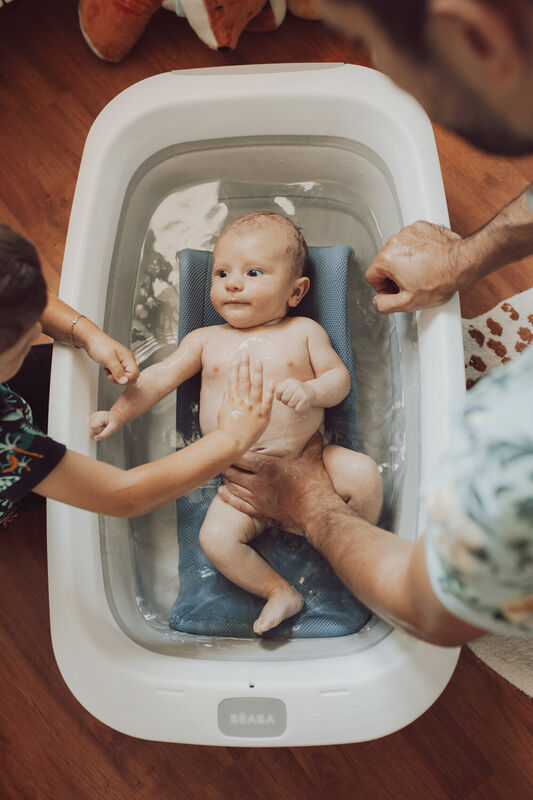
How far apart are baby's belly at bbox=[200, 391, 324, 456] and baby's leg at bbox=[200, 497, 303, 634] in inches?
5.4

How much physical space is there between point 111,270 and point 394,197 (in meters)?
0.58

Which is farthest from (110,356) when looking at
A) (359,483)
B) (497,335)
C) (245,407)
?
(497,335)

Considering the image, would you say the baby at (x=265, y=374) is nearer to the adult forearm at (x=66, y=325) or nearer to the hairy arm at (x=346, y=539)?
the hairy arm at (x=346, y=539)

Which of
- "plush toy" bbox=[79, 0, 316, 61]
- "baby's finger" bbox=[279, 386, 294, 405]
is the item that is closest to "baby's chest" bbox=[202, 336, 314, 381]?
"baby's finger" bbox=[279, 386, 294, 405]

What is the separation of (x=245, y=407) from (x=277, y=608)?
1.21 feet

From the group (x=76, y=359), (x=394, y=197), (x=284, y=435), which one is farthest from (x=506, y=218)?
(x=76, y=359)

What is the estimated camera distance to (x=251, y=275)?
1199 millimetres

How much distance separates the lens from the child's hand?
96 cm

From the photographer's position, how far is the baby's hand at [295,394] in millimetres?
1082

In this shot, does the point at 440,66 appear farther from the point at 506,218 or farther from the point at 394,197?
the point at 394,197

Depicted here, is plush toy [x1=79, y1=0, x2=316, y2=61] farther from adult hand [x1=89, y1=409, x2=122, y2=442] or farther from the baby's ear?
adult hand [x1=89, y1=409, x2=122, y2=442]

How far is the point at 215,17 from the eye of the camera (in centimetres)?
148

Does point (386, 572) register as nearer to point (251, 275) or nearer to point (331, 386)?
point (331, 386)

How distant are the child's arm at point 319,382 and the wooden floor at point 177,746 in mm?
441
